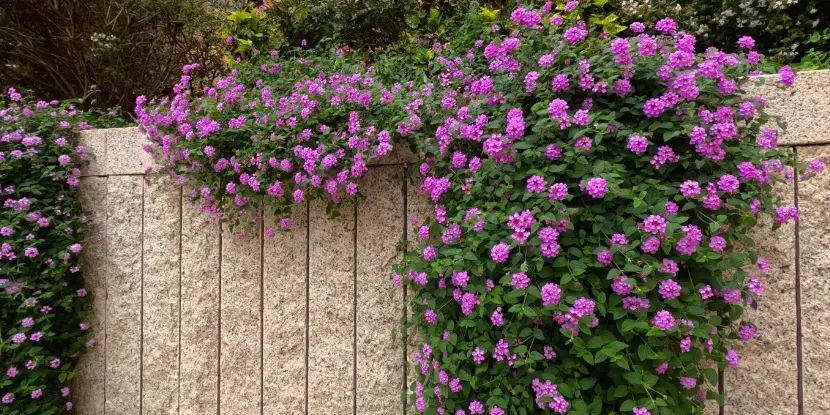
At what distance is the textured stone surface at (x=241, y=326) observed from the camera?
8.01 feet

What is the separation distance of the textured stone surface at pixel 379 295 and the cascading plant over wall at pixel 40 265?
156 cm

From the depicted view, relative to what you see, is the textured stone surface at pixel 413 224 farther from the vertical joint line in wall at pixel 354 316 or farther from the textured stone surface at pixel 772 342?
the textured stone surface at pixel 772 342

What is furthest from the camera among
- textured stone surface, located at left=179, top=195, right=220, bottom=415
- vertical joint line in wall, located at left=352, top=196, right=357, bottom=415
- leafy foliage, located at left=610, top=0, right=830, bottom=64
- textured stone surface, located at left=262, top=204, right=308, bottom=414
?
leafy foliage, located at left=610, top=0, right=830, bottom=64

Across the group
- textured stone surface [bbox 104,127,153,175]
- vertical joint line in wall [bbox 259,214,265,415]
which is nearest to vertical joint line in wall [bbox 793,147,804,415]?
vertical joint line in wall [bbox 259,214,265,415]

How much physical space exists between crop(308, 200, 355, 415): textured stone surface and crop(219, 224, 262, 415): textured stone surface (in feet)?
0.93

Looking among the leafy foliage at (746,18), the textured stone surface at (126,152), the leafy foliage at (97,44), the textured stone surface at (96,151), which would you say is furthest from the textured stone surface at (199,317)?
the leafy foliage at (97,44)

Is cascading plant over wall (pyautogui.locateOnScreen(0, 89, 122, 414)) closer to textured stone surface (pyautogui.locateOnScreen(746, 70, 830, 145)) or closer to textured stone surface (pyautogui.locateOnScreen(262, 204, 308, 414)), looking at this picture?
textured stone surface (pyautogui.locateOnScreen(262, 204, 308, 414))

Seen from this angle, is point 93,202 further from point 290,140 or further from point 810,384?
point 810,384

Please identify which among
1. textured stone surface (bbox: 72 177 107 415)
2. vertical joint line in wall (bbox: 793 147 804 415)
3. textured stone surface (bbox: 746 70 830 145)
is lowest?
textured stone surface (bbox: 72 177 107 415)

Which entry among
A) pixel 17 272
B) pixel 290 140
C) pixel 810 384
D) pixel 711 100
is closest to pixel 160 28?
pixel 17 272

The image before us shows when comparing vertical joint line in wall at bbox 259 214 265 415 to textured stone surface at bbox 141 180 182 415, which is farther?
textured stone surface at bbox 141 180 182 415

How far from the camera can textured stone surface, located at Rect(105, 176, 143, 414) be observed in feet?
9.08

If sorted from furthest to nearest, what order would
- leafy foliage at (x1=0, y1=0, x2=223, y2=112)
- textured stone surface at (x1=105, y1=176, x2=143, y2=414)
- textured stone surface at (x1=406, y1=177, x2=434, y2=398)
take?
leafy foliage at (x1=0, y1=0, x2=223, y2=112)
textured stone surface at (x1=105, y1=176, x2=143, y2=414)
textured stone surface at (x1=406, y1=177, x2=434, y2=398)

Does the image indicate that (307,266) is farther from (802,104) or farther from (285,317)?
(802,104)
